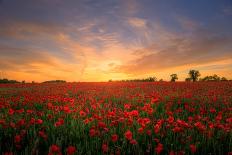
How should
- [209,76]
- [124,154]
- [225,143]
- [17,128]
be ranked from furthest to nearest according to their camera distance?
[209,76], [17,128], [225,143], [124,154]

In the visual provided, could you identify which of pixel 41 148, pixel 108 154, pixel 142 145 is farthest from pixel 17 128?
pixel 142 145

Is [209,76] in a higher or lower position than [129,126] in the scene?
higher

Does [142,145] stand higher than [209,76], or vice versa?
[209,76]

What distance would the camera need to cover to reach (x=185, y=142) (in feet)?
15.1

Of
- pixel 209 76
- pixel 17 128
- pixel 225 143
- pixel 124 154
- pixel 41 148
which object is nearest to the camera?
pixel 124 154

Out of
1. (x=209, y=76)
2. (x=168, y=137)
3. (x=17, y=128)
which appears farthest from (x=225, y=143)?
(x=209, y=76)

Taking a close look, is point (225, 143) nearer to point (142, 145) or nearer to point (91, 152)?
point (142, 145)

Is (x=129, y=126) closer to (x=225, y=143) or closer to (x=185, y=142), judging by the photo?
(x=185, y=142)

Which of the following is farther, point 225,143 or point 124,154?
point 225,143

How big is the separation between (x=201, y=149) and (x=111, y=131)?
68.9 inches

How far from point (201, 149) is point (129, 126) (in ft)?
5.45

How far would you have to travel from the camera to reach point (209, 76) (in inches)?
1423

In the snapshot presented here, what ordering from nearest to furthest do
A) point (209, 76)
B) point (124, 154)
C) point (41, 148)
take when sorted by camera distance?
point (124, 154) < point (41, 148) < point (209, 76)

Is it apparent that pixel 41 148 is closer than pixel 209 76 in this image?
Yes
